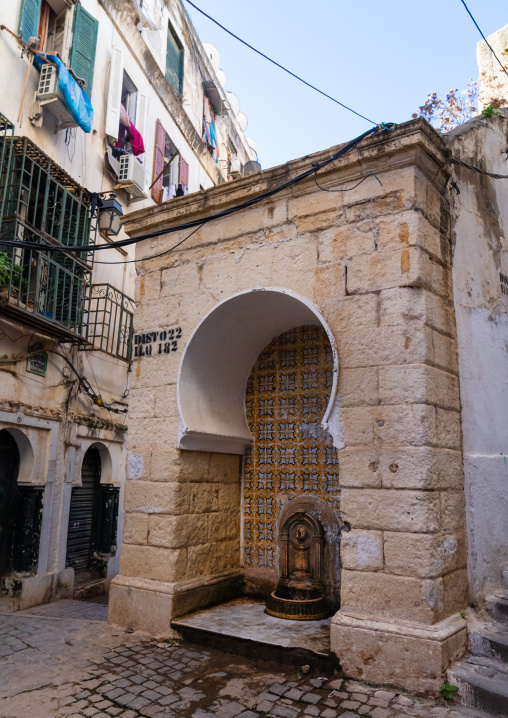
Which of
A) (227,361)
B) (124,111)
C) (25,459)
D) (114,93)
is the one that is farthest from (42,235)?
(124,111)

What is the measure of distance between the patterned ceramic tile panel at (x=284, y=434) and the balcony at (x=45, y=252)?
10.7 ft

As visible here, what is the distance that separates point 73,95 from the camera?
8.50 metres

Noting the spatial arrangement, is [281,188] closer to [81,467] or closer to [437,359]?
[437,359]

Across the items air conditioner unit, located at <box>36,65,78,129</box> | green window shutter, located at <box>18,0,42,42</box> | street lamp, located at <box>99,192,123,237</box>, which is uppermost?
green window shutter, located at <box>18,0,42,42</box>

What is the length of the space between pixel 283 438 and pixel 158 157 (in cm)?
878

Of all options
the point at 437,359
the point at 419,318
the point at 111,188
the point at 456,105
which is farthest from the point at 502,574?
the point at 111,188

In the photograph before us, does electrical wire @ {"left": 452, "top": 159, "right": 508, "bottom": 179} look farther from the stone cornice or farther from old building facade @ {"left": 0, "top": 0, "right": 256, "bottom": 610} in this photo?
old building facade @ {"left": 0, "top": 0, "right": 256, "bottom": 610}

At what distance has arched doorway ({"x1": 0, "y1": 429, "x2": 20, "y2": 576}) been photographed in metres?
7.89

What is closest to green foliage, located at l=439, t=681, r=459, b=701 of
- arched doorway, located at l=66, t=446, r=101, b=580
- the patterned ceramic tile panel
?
the patterned ceramic tile panel

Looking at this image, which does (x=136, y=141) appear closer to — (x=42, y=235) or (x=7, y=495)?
(x=42, y=235)

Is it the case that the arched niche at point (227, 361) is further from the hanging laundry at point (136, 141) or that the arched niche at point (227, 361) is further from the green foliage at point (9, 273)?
the hanging laundry at point (136, 141)

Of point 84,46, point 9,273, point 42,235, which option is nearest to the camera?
point 9,273

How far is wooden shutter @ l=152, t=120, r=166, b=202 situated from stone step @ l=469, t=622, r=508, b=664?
1058cm

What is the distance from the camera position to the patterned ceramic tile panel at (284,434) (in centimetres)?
548
